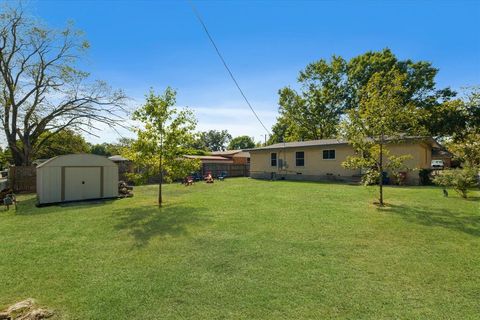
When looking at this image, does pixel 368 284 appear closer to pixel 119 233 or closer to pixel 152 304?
pixel 152 304

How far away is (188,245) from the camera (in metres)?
6.25

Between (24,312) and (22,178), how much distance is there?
765 inches

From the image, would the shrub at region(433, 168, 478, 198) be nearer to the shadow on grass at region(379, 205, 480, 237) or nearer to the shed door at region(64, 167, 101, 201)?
the shadow on grass at region(379, 205, 480, 237)

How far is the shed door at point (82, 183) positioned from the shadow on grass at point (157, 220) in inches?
164

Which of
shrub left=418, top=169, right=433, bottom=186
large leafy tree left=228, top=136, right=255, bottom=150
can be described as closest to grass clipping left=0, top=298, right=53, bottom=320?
shrub left=418, top=169, right=433, bottom=186

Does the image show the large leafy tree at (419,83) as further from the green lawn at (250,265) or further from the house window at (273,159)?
the green lawn at (250,265)

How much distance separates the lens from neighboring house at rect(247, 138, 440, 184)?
17750mm

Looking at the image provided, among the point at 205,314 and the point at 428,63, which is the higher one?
the point at 428,63

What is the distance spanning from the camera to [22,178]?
1888 centimetres

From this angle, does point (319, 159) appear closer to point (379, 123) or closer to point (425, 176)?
point (425, 176)

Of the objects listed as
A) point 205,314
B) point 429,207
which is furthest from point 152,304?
point 429,207

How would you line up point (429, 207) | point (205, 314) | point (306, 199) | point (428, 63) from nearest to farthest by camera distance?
1. point (205, 314)
2. point (429, 207)
3. point (306, 199)
4. point (428, 63)

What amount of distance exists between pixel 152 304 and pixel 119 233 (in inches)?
165

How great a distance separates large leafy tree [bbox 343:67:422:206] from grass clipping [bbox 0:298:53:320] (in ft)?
34.9
